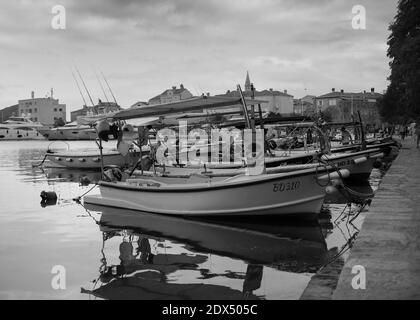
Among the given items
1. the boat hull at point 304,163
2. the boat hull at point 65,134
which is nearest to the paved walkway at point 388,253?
the boat hull at point 304,163

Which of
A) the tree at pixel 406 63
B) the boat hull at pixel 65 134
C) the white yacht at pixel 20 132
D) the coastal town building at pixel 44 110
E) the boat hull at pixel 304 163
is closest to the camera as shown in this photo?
the boat hull at pixel 304 163

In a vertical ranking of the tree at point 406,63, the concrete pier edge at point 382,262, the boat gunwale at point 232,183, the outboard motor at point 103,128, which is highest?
the tree at point 406,63

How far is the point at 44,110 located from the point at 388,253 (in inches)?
6642

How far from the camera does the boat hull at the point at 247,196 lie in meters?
12.3

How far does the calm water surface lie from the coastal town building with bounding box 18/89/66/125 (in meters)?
156

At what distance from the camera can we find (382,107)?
58.5 metres

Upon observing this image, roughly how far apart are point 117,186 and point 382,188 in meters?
7.80

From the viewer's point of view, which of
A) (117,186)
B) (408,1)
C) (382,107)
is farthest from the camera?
(382,107)

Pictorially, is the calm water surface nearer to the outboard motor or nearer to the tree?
the outboard motor

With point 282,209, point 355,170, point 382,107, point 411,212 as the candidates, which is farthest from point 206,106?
point 382,107

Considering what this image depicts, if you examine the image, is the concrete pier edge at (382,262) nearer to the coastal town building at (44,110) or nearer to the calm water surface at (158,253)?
the calm water surface at (158,253)

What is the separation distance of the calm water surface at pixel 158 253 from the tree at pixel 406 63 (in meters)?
21.6

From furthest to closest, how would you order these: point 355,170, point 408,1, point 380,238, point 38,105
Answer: point 38,105
point 408,1
point 355,170
point 380,238
